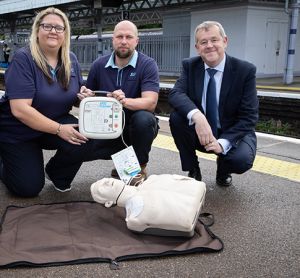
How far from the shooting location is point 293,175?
413 cm

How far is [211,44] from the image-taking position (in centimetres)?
343

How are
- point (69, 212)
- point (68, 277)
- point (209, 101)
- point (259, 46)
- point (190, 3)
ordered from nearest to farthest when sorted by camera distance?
point (68, 277)
point (69, 212)
point (209, 101)
point (259, 46)
point (190, 3)

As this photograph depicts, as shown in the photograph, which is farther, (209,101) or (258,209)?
(209,101)

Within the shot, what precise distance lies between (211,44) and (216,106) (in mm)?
500

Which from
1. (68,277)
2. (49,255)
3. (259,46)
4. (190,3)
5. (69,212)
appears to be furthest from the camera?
(190,3)

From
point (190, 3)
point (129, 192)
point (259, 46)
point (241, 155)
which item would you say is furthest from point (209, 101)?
point (190, 3)

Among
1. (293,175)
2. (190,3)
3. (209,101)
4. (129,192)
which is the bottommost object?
(293,175)

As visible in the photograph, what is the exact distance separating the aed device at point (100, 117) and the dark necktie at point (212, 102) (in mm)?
763

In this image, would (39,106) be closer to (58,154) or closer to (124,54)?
(58,154)

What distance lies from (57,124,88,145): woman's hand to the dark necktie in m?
1.06

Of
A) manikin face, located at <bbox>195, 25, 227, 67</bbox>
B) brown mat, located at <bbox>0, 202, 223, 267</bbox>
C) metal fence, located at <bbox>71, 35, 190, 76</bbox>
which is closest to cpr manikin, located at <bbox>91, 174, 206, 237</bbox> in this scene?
brown mat, located at <bbox>0, 202, 223, 267</bbox>

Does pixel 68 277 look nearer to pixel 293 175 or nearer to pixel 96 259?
pixel 96 259

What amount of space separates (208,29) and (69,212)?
1.75m

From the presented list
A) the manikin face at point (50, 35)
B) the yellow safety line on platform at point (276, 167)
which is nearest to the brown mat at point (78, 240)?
the manikin face at point (50, 35)
